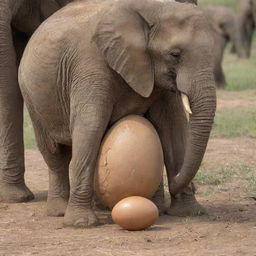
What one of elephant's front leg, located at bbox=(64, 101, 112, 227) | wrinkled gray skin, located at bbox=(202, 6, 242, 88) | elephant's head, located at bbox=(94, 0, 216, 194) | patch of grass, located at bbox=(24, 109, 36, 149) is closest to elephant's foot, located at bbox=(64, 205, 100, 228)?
elephant's front leg, located at bbox=(64, 101, 112, 227)

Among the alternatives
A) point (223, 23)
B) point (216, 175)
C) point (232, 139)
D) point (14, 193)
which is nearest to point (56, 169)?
point (14, 193)

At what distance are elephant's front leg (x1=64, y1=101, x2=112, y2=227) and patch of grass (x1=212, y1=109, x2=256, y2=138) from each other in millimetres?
4999

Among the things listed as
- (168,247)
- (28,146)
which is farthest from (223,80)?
(168,247)

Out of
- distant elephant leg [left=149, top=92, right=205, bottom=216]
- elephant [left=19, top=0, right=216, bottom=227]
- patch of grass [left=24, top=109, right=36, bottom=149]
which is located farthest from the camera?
patch of grass [left=24, top=109, right=36, bottom=149]

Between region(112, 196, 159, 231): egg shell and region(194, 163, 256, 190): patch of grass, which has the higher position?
region(112, 196, 159, 231): egg shell

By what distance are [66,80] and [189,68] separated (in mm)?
943

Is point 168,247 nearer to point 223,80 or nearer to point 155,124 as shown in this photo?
point 155,124

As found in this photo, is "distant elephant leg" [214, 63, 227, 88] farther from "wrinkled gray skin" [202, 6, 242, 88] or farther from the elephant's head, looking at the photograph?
the elephant's head

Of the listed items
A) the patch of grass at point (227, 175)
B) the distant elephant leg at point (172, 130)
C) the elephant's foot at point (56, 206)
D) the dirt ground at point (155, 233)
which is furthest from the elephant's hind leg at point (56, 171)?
the patch of grass at point (227, 175)

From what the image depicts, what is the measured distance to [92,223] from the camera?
7.27 m

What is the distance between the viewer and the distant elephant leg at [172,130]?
768 cm

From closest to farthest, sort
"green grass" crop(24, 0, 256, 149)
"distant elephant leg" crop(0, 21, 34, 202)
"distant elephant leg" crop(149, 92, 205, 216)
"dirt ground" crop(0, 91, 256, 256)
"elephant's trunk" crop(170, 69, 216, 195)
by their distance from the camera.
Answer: "dirt ground" crop(0, 91, 256, 256)
"elephant's trunk" crop(170, 69, 216, 195)
"distant elephant leg" crop(149, 92, 205, 216)
"distant elephant leg" crop(0, 21, 34, 202)
"green grass" crop(24, 0, 256, 149)

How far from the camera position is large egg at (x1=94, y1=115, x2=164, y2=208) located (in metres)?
7.24

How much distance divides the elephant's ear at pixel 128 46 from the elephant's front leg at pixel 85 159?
0.27 metres
